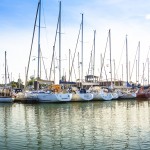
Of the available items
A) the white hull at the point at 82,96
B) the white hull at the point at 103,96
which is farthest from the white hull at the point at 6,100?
the white hull at the point at 103,96

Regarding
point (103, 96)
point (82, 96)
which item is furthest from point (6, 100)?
point (103, 96)

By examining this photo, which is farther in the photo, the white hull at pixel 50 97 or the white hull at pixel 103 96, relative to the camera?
the white hull at pixel 103 96

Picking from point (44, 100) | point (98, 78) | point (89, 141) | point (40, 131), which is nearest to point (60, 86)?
point (44, 100)

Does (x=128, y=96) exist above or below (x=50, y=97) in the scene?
below

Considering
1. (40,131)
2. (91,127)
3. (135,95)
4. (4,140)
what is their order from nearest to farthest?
(4,140), (40,131), (91,127), (135,95)

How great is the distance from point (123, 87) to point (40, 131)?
208 ft

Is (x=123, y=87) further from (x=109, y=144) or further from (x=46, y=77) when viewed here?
(x=109, y=144)

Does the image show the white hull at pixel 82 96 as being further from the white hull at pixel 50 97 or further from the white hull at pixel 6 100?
the white hull at pixel 6 100

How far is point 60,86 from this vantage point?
6506cm

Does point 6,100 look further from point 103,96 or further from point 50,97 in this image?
point 103,96

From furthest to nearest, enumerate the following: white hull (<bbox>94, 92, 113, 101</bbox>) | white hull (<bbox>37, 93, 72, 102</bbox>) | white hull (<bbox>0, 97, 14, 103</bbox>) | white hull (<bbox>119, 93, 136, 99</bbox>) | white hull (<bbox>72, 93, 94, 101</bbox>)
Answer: white hull (<bbox>119, 93, 136, 99</bbox>) < white hull (<bbox>94, 92, 113, 101</bbox>) < white hull (<bbox>72, 93, 94, 101</bbox>) < white hull (<bbox>0, 97, 14, 103</bbox>) < white hull (<bbox>37, 93, 72, 102</bbox>)

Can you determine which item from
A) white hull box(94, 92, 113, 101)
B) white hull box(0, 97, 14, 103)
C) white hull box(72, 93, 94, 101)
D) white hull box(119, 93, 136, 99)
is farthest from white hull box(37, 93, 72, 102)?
white hull box(119, 93, 136, 99)

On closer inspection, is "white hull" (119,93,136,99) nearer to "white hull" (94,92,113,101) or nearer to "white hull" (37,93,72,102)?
"white hull" (94,92,113,101)

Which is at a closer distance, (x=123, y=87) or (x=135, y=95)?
(x=135, y=95)
